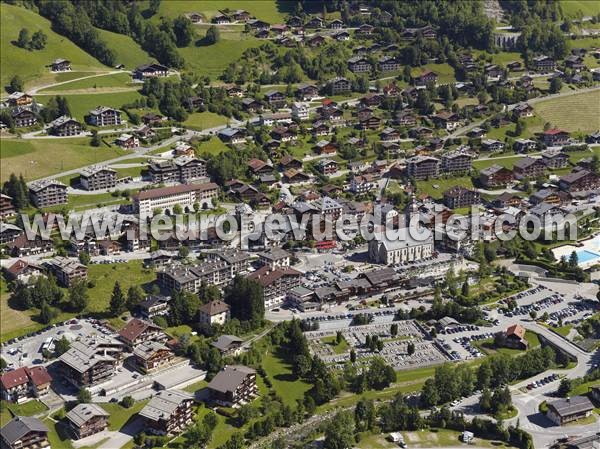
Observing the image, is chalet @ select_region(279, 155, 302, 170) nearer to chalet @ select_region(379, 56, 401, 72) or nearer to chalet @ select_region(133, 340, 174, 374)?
chalet @ select_region(379, 56, 401, 72)

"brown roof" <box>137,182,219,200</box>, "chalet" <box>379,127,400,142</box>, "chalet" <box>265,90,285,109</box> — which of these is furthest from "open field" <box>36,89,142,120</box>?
"chalet" <box>379,127,400,142</box>

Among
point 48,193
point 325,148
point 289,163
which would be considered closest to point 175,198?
point 48,193

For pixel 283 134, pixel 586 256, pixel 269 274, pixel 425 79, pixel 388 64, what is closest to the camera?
pixel 269 274

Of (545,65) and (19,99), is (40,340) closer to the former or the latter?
(19,99)

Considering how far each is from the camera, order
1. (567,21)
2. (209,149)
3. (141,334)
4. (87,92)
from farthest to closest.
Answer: (567,21)
(87,92)
(209,149)
(141,334)

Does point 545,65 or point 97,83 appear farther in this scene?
point 545,65

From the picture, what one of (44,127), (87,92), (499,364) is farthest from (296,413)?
(87,92)

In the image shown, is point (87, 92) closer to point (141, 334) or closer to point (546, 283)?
point (141, 334)

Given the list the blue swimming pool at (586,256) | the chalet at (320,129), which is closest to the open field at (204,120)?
the chalet at (320,129)
